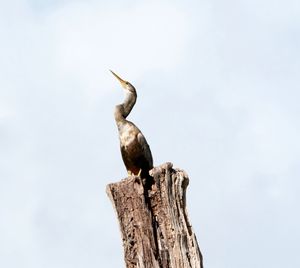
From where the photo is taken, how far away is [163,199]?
42.4ft

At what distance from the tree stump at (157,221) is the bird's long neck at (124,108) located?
148 cm

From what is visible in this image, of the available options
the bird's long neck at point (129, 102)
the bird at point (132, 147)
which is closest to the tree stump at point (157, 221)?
the bird at point (132, 147)

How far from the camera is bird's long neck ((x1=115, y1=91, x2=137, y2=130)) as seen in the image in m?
14.5

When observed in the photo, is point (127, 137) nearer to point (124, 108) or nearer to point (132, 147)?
point (132, 147)

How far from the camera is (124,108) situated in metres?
14.8

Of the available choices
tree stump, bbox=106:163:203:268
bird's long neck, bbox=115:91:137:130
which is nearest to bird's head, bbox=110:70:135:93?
bird's long neck, bbox=115:91:137:130

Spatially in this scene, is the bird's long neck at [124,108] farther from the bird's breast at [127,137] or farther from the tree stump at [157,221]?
the tree stump at [157,221]

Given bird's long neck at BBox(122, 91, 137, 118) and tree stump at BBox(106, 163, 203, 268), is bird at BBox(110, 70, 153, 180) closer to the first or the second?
bird's long neck at BBox(122, 91, 137, 118)

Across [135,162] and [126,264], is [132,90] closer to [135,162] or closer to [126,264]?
[135,162]

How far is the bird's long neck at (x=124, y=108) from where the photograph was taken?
47.6 feet

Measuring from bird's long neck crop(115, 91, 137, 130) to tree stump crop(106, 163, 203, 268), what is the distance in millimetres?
1479

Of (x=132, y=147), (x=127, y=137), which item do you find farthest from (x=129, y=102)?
(x=132, y=147)

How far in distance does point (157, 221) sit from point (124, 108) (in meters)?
2.36

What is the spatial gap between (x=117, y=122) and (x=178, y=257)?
260 centimetres
